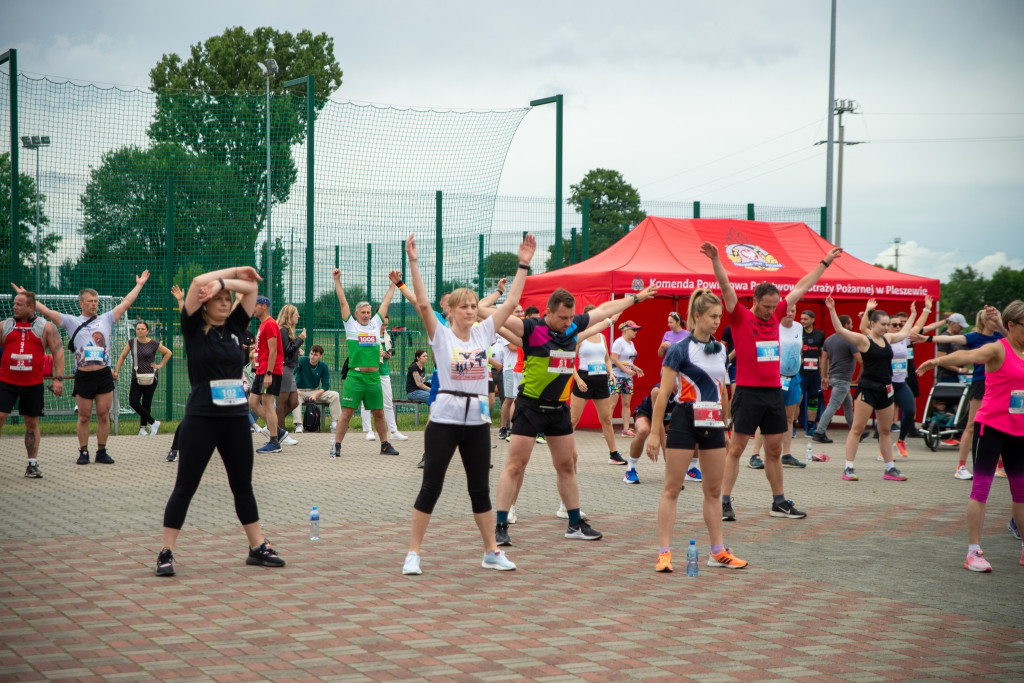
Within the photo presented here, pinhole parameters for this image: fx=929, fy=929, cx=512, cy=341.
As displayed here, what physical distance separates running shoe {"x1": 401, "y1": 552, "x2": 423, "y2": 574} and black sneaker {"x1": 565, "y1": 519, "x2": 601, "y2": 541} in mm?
1695

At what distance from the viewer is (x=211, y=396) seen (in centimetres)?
592

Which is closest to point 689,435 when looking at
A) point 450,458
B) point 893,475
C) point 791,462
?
point 450,458

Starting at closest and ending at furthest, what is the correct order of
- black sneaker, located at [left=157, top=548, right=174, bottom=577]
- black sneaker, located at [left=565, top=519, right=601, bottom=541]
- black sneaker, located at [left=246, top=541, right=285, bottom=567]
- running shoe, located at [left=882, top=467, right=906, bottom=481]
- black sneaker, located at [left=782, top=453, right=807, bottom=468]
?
black sneaker, located at [left=157, top=548, right=174, bottom=577] → black sneaker, located at [left=246, top=541, right=285, bottom=567] → black sneaker, located at [left=565, top=519, right=601, bottom=541] → running shoe, located at [left=882, top=467, right=906, bottom=481] → black sneaker, located at [left=782, top=453, right=807, bottom=468]

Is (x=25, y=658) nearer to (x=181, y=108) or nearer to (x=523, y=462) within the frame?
(x=523, y=462)

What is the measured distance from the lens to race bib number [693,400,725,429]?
6.20 meters

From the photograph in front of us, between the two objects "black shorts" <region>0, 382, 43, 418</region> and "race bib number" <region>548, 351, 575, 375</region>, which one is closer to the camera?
"race bib number" <region>548, 351, 575, 375</region>

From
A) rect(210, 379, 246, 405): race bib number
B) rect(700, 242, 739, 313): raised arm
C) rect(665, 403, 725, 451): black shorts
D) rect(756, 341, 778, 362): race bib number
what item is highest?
rect(700, 242, 739, 313): raised arm

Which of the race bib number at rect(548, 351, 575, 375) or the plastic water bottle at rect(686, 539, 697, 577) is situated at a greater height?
the race bib number at rect(548, 351, 575, 375)

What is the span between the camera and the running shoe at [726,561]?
6371 millimetres

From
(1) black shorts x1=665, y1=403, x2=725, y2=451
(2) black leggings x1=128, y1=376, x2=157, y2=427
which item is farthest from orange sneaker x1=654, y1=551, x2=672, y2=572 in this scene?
(2) black leggings x1=128, y1=376, x2=157, y2=427

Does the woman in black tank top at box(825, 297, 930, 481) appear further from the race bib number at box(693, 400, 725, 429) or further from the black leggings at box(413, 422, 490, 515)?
the black leggings at box(413, 422, 490, 515)

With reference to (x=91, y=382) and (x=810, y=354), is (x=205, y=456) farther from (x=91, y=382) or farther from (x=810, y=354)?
(x=810, y=354)

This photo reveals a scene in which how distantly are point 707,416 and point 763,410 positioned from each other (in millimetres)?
2047

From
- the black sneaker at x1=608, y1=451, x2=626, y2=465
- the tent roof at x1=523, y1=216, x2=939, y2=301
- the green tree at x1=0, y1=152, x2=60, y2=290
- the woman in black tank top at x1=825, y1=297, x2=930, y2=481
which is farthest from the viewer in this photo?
the tent roof at x1=523, y1=216, x2=939, y2=301
